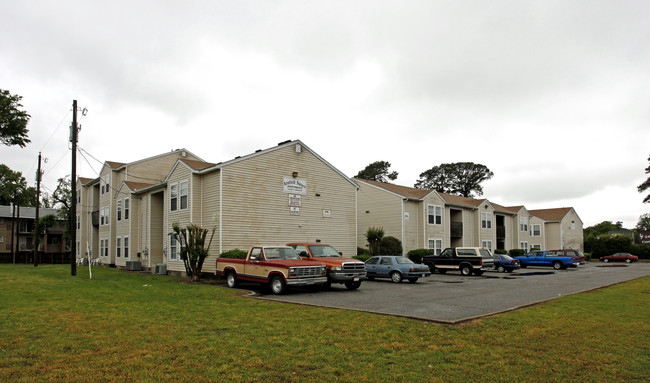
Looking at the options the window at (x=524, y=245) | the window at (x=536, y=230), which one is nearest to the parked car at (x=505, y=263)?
the window at (x=524, y=245)

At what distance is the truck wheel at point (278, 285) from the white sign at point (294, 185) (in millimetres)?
10624

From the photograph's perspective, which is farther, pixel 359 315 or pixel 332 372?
pixel 359 315

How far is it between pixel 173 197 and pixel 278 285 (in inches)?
518

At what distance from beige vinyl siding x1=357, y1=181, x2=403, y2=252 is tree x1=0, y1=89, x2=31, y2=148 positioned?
1019 inches

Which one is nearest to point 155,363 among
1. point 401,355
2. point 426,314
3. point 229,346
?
point 229,346

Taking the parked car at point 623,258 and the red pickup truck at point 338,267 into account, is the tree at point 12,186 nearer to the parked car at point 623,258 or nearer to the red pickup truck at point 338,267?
the red pickup truck at point 338,267

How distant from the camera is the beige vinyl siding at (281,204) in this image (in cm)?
2336

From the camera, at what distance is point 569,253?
37.2 meters

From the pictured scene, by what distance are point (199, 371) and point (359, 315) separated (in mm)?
5103

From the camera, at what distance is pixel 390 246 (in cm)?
3366

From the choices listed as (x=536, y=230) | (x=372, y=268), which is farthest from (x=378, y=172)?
(x=372, y=268)

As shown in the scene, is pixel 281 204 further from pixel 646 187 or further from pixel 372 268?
pixel 646 187

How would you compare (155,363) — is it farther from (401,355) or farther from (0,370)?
(401,355)

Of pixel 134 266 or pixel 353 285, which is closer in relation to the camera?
pixel 353 285
